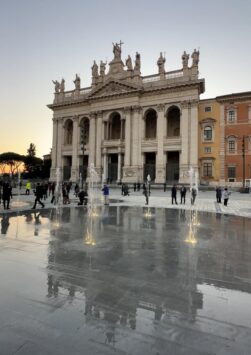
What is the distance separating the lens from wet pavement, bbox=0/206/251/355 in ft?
9.12

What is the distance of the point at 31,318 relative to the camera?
126 inches

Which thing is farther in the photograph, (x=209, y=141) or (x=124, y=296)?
(x=209, y=141)

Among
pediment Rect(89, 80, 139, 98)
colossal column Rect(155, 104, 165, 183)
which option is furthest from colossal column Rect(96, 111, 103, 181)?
colossal column Rect(155, 104, 165, 183)

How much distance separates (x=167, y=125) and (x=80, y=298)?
44134 mm

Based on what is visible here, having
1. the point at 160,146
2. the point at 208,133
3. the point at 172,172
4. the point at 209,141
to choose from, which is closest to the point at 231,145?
the point at 209,141

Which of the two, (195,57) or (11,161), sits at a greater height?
(195,57)

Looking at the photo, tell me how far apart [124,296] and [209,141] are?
1611 inches

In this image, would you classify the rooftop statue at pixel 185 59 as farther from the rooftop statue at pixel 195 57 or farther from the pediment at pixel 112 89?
the pediment at pixel 112 89

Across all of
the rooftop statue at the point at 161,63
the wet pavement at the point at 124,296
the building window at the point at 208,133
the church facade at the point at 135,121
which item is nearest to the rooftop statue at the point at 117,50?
the church facade at the point at 135,121

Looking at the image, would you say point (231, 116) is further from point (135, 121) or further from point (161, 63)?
point (135, 121)

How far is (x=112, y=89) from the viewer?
45938 mm

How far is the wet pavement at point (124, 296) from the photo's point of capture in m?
2.78

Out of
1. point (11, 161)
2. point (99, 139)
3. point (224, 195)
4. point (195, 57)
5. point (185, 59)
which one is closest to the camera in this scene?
point (224, 195)

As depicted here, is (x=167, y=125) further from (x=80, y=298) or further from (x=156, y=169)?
(x=80, y=298)
